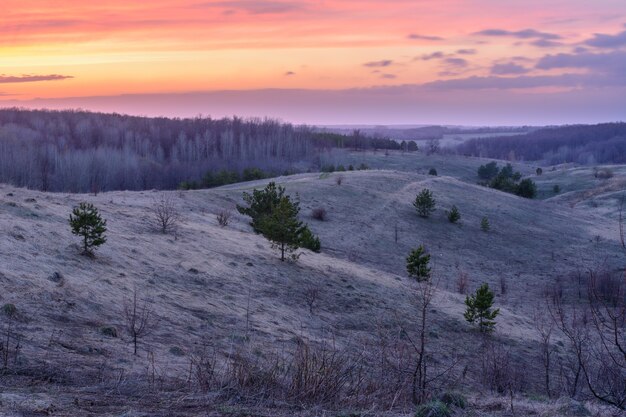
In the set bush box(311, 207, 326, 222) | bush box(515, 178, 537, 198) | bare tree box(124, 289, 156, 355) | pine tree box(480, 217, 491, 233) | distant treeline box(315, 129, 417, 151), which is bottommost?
pine tree box(480, 217, 491, 233)

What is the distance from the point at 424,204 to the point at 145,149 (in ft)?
195

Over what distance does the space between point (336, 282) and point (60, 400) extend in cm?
1482

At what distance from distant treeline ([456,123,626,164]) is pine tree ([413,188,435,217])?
103m

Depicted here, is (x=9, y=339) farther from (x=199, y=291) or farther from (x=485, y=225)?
(x=485, y=225)

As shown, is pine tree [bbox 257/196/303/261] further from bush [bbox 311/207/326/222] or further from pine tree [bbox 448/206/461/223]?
pine tree [bbox 448/206/461/223]

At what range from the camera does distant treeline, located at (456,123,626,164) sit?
481 feet

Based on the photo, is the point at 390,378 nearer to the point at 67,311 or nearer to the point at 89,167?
the point at 67,311

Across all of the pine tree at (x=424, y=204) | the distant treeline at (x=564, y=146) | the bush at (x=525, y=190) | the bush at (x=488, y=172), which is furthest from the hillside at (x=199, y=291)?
the distant treeline at (x=564, y=146)

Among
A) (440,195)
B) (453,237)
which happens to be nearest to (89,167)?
(440,195)

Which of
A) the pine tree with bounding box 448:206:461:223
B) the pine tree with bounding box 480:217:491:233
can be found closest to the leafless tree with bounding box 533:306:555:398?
the pine tree with bounding box 480:217:491:233

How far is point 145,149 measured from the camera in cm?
8981

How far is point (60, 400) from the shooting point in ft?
20.3

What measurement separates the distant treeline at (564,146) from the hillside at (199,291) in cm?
11109

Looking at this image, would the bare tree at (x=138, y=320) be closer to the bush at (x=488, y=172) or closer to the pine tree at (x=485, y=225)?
the pine tree at (x=485, y=225)
